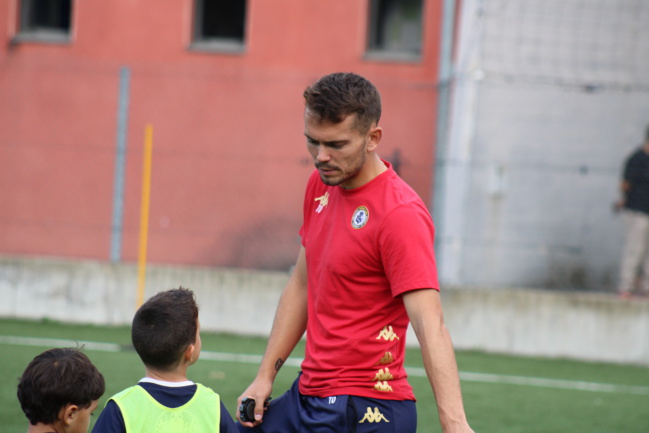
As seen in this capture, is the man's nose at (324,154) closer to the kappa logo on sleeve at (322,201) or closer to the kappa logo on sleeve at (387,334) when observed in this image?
the kappa logo on sleeve at (322,201)

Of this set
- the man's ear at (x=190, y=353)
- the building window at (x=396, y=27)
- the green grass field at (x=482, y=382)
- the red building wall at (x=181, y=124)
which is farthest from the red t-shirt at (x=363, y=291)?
the building window at (x=396, y=27)

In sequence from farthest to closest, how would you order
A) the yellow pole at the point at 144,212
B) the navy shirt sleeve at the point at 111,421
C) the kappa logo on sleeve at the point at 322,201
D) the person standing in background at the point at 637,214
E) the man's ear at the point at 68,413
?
the person standing in background at the point at 637,214, the yellow pole at the point at 144,212, the kappa logo on sleeve at the point at 322,201, the man's ear at the point at 68,413, the navy shirt sleeve at the point at 111,421

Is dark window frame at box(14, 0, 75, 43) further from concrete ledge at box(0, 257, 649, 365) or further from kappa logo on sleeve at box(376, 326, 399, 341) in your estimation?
kappa logo on sleeve at box(376, 326, 399, 341)

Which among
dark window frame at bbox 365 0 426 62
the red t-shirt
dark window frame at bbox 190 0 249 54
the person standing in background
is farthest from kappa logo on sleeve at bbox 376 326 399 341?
dark window frame at bbox 190 0 249 54

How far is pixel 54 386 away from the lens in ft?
10.8

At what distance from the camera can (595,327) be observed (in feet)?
32.8

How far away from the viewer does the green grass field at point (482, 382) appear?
6956 mm

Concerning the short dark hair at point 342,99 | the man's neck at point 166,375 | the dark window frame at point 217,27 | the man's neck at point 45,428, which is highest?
the dark window frame at point 217,27

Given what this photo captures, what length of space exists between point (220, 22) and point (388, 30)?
3.17 metres

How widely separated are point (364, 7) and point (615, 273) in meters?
7.50

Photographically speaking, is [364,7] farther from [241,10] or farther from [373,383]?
[373,383]

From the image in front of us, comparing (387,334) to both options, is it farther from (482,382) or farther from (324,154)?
(482,382)

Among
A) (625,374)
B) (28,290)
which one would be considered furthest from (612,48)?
(28,290)

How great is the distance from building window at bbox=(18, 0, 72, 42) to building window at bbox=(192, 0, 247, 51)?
A: 8.57ft
